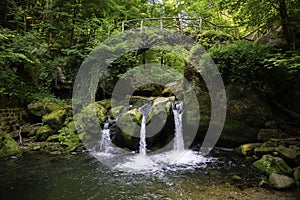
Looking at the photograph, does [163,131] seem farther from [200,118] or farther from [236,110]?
[236,110]

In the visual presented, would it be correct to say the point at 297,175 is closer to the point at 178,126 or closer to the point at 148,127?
the point at 178,126

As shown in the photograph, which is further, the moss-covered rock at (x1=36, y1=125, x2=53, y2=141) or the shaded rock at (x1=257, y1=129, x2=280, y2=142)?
the moss-covered rock at (x1=36, y1=125, x2=53, y2=141)

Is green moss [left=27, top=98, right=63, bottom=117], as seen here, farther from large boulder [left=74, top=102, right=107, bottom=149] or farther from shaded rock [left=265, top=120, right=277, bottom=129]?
shaded rock [left=265, top=120, right=277, bottom=129]

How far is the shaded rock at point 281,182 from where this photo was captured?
497cm

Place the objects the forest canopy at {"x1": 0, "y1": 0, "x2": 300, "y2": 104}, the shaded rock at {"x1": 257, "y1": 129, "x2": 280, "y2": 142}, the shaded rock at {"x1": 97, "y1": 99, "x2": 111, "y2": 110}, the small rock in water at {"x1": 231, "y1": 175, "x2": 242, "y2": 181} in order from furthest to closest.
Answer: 1. the shaded rock at {"x1": 97, "y1": 99, "x2": 111, "y2": 110}
2. the forest canopy at {"x1": 0, "y1": 0, "x2": 300, "y2": 104}
3. the shaded rock at {"x1": 257, "y1": 129, "x2": 280, "y2": 142}
4. the small rock in water at {"x1": 231, "y1": 175, "x2": 242, "y2": 181}

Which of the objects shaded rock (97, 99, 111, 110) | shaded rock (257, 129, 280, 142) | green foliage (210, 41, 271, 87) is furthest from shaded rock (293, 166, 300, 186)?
shaded rock (97, 99, 111, 110)

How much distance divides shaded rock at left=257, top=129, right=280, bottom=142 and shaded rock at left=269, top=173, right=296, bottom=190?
2601mm

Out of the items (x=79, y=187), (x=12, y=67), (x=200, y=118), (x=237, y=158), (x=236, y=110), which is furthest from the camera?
(x=12, y=67)

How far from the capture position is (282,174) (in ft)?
18.4

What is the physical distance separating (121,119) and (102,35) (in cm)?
622

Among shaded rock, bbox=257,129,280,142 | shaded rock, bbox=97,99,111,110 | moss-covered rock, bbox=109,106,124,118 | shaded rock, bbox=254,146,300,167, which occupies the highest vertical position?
shaded rock, bbox=97,99,111,110

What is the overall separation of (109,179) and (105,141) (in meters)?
3.47

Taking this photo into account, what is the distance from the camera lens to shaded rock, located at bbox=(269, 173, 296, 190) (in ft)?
16.3

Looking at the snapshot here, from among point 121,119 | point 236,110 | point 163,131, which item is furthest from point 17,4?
point 236,110
